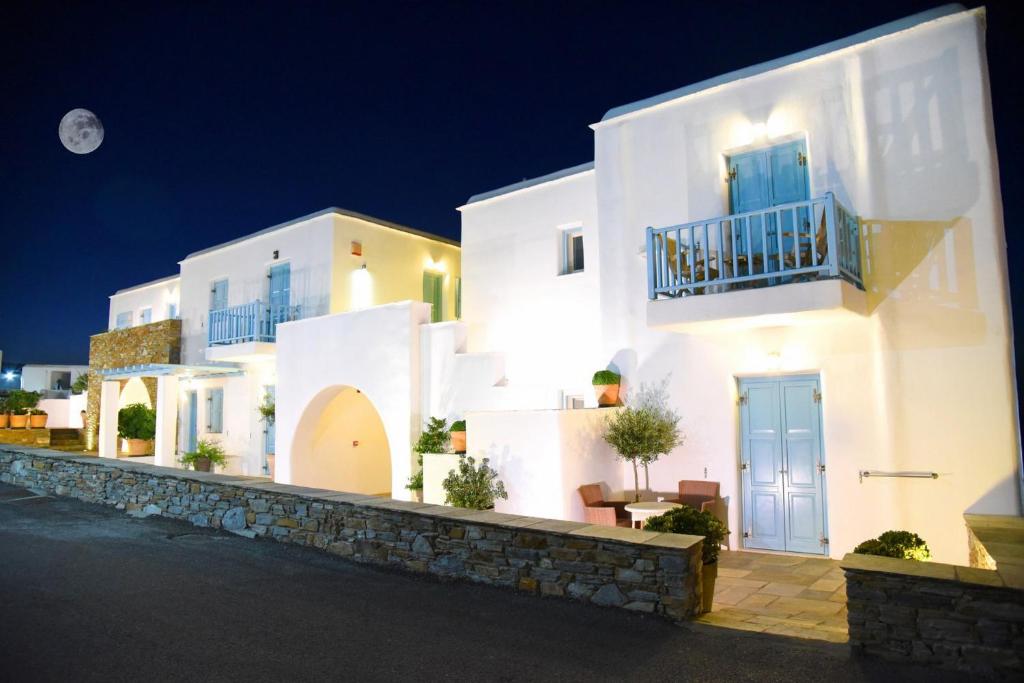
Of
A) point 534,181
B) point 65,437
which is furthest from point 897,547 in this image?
point 65,437

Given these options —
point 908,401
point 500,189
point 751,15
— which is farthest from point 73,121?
point 908,401

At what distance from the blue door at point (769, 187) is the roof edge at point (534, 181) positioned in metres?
3.07

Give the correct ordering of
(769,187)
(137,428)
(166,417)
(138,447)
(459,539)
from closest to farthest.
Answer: (459,539) → (769,187) → (166,417) → (138,447) → (137,428)

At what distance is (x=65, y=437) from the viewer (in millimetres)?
23578

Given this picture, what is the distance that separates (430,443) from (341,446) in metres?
4.70

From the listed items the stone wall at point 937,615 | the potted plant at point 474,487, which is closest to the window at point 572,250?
the potted plant at point 474,487

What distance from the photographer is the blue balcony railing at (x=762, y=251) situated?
767 cm

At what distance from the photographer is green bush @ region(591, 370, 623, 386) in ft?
32.5

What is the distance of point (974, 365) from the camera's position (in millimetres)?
7535

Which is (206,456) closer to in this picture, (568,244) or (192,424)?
(192,424)

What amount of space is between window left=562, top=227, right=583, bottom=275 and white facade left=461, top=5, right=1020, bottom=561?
1684 millimetres

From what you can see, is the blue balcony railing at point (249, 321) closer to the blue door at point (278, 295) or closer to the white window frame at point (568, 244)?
the blue door at point (278, 295)

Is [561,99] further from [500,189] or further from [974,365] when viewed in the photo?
[974,365]

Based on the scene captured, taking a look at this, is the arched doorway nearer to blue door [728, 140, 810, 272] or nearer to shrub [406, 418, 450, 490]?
shrub [406, 418, 450, 490]
